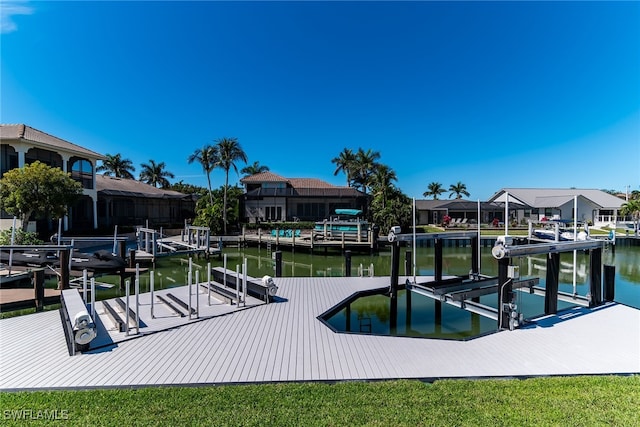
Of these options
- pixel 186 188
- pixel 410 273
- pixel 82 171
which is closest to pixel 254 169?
pixel 186 188

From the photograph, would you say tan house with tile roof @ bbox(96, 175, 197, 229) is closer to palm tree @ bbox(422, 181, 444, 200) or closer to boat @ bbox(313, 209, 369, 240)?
boat @ bbox(313, 209, 369, 240)

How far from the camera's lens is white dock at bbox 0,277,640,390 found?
201 inches

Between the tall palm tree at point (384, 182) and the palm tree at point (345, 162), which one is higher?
the palm tree at point (345, 162)

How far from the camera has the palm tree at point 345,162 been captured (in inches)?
1836

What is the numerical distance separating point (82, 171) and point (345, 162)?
30745 mm

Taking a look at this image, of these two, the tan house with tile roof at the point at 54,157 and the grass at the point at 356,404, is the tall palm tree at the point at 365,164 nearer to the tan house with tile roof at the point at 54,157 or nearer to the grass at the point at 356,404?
the tan house with tile roof at the point at 54,157

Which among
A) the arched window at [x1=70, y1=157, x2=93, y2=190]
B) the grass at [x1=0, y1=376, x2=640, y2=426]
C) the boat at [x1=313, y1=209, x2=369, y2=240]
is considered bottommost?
the grass at [x1=0, y1=376, x2=640, y2=426]

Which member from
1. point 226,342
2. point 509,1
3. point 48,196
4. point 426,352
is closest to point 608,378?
point 426,352

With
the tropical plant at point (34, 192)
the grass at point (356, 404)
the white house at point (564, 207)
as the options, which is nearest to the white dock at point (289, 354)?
the grass at point (356, 404)

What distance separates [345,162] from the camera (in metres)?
47.4

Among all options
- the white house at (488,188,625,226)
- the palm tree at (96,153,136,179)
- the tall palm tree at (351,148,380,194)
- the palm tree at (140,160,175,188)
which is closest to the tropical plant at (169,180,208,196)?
the palm tree at (140,160,175,188)

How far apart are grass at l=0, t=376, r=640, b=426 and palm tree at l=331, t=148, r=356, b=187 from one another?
139 feet

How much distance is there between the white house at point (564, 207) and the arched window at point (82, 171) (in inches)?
1776

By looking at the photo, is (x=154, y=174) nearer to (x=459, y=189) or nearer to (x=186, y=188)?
(x=186, y=188)
